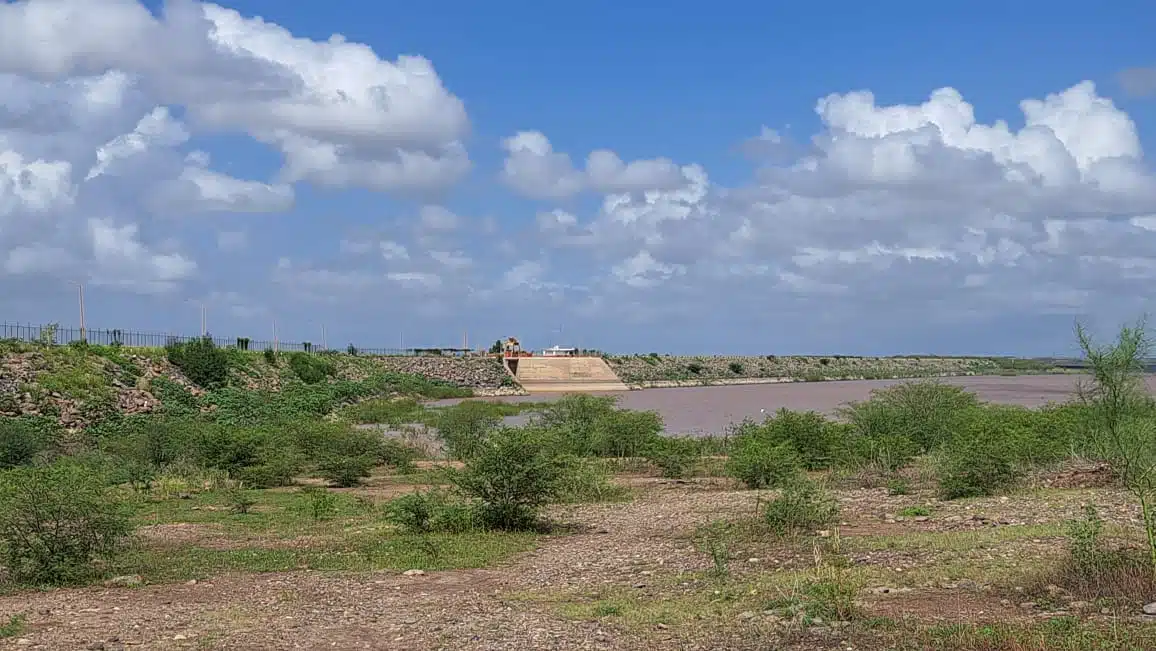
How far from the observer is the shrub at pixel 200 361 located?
183 feet

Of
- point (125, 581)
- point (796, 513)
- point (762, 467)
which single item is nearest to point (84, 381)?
point (762, 467)

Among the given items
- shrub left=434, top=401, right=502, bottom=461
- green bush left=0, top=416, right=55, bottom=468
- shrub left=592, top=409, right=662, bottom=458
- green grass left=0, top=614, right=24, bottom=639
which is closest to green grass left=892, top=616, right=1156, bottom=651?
green grass left=0, top=614, right=24, bottom=639

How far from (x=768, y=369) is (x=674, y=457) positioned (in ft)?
385

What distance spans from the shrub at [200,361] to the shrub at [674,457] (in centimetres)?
3438

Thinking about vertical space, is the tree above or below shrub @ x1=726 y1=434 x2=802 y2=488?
above

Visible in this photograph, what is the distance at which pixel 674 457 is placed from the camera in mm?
26625

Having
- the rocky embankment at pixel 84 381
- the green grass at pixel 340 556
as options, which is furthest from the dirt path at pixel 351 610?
the rocky embankment at pixel 84 381

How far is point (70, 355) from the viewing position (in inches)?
1799

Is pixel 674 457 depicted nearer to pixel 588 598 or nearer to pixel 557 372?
pixel 588 598

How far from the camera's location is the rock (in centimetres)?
1221

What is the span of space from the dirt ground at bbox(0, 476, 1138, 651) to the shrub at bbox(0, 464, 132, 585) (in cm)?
90

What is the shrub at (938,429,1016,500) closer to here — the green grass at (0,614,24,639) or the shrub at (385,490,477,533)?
the shrub at (385,490,477,533)

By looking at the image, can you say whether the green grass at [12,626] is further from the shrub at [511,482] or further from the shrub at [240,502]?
the shrub at [240,502]

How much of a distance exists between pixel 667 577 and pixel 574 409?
25.0 meters
